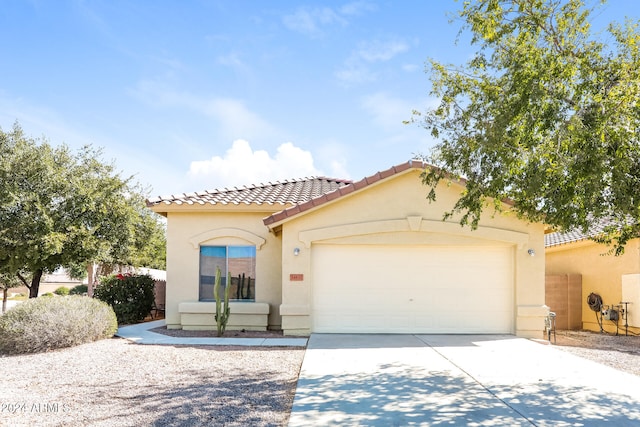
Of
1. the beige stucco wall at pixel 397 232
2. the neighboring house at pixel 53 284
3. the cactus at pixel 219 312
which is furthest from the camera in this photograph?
the neighboring house at pixel 53 284

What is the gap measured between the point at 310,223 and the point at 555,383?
23.4 feet

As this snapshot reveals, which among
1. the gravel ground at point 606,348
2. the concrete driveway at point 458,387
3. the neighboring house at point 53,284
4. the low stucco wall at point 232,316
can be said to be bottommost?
the neighboring house at point 53,284

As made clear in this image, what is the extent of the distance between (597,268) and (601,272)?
27 centimetres

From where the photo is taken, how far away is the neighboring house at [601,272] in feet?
50.6

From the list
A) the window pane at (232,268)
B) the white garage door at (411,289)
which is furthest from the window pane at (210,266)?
the white garage door at (411,289)

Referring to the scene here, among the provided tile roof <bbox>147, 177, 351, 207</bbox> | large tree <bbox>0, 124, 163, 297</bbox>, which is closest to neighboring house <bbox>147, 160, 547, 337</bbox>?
tile roof <bbox>147, 177, 351, 207</bbox>

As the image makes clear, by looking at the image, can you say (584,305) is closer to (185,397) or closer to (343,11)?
(343,11)

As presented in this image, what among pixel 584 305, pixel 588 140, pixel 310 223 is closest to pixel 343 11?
pixel 310 223

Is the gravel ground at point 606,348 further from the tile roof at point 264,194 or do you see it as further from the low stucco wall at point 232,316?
the tile roof at point 264,194

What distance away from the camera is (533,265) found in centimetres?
1334

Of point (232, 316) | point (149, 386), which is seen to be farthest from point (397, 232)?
point (149, 386)

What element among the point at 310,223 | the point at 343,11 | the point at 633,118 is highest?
the point at 343,11

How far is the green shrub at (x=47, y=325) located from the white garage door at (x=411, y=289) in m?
5.56

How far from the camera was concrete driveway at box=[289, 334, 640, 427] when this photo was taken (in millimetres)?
6324
